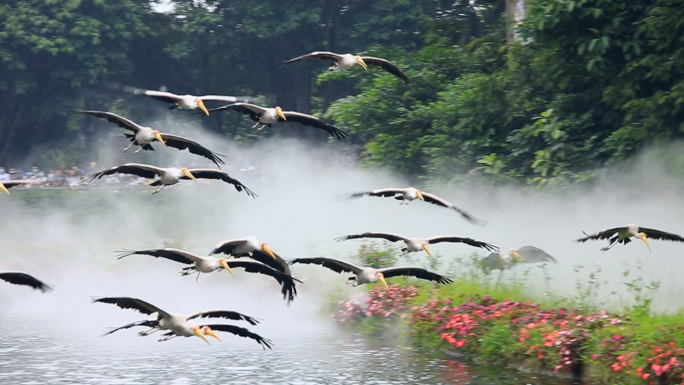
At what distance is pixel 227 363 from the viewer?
48.2ft

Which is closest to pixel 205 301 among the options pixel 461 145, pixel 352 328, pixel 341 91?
pixel 352 328

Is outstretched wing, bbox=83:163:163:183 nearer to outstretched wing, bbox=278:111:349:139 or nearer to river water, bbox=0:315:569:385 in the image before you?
outstretched wing, bbox=278:111:349:139

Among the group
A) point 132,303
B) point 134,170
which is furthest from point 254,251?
point 132,303

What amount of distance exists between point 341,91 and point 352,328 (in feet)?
73.5

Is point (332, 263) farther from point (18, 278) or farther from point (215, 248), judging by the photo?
point (18, 278)

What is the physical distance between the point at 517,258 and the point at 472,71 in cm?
720

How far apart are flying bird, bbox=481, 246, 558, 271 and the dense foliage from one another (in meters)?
2.31

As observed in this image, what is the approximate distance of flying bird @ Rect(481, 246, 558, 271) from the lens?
1571 centimetres

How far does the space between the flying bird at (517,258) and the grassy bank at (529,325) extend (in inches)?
7.9

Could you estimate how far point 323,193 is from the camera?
27.5 metres

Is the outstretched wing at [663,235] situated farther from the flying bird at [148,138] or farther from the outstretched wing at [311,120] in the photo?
the flying bird at [148,138]

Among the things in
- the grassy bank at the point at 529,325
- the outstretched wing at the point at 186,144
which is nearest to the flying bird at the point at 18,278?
the outstretched wing at the point at 186,144

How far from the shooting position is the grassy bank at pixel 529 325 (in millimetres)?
11633

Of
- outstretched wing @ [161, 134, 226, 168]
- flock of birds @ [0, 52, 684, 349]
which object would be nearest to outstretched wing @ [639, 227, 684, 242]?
flock of birds @ [0, 52, 684, 349]
